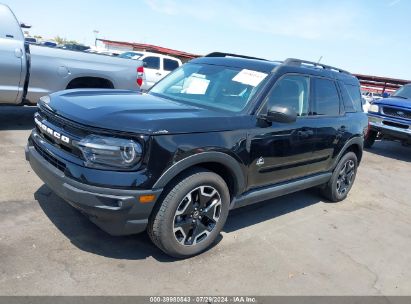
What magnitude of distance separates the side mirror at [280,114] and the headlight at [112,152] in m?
1.48

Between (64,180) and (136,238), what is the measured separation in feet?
3.40

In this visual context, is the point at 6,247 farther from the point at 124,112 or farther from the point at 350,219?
the point at 350,219

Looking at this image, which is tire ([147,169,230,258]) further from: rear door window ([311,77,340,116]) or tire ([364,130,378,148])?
tire ([364,130,378,148])

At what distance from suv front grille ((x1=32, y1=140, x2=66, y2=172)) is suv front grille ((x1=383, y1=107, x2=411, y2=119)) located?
29.9 ft

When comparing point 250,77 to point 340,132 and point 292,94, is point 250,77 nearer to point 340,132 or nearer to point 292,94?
point 292,94

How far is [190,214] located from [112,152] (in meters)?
0.96

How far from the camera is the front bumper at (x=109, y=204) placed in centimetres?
307

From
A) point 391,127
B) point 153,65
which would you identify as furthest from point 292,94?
point 153,65

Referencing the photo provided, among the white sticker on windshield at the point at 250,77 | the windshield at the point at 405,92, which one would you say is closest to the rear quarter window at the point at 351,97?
the white sticker on windshield at the point at 250,77

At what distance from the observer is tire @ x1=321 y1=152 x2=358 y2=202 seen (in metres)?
5.72

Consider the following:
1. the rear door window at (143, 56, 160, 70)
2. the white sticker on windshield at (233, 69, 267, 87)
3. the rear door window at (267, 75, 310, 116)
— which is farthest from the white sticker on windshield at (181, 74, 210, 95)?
the rear door window at (143, 56, 160, 70)

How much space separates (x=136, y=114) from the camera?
3.31 meters

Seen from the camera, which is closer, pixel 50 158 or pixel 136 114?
pixel 136 114

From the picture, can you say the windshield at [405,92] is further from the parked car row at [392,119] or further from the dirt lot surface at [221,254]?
the dirt lot surface at [221,254]
